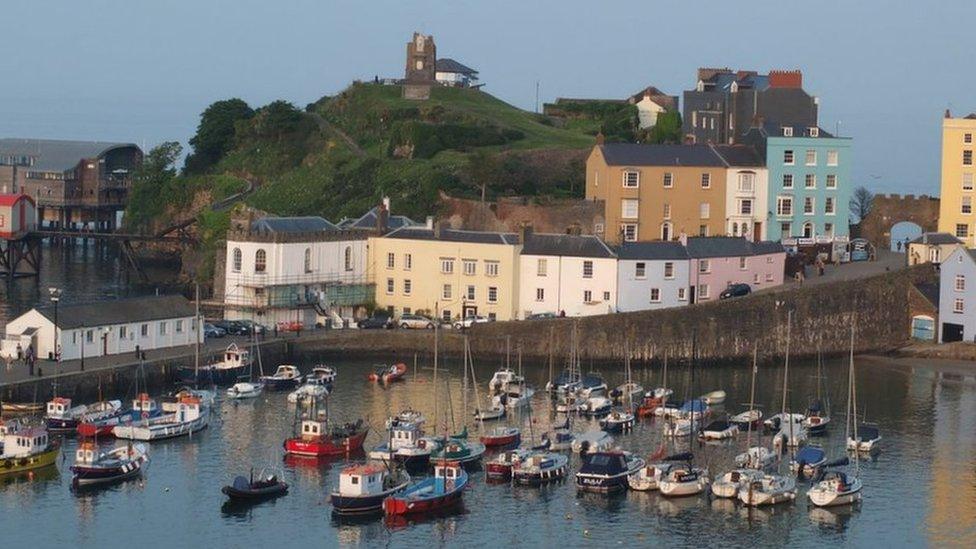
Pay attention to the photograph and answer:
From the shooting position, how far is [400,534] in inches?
1984

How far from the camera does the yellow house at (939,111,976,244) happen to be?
85688mm

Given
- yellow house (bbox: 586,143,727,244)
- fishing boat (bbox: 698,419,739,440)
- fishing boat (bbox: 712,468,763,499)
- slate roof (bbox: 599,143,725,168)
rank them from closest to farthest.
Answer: fishing boat (bbox: 712,468,763,499) → fishing boat (bbox: 698,419,739,440) → yellow house (bbox: 586,143,727,244) → slate roof (bbox: 599,143,725,168)

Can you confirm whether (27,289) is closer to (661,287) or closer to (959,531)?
(661,287)

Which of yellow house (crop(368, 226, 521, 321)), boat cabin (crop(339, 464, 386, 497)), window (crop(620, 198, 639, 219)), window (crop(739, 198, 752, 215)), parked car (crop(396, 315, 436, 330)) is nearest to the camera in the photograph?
boat cabin (crop(339, 464, 386, 497))

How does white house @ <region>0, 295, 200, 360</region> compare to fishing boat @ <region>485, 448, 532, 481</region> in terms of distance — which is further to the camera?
white house @ <region>0, 295, 200, 360</region>

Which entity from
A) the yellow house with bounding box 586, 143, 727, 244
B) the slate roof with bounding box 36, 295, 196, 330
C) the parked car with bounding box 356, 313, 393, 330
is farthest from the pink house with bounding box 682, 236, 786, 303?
the slate roof with bounding box 36, 295, 196, 330

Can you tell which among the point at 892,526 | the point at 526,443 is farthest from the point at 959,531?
the point at 526,443

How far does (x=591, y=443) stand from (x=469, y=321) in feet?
61.9

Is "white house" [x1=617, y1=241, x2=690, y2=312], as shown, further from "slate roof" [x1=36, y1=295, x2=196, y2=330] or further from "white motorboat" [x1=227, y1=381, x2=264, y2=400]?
"slate roof" [x1=36, y1=295, x2=196, y2=330]

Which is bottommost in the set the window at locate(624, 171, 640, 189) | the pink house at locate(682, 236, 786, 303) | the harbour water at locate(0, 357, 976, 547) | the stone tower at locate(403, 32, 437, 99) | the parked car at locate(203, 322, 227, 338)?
the harbour water at locate(0, 357, 976, 547)

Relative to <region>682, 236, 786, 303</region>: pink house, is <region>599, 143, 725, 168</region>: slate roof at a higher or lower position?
higher

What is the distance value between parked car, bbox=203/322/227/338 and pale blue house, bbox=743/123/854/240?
24.4m

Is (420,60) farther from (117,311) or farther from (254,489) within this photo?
(254,489)

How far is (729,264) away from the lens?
7938cm
